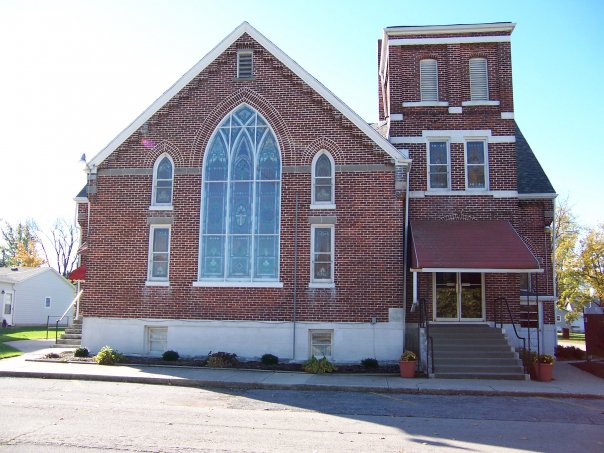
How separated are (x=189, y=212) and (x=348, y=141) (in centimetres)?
531

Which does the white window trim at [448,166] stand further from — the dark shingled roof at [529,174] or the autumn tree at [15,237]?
the autumn tree at [15,237]

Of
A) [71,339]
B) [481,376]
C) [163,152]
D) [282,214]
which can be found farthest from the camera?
[71,339]

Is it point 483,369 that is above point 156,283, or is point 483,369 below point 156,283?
below

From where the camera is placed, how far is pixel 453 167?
18.5 metres

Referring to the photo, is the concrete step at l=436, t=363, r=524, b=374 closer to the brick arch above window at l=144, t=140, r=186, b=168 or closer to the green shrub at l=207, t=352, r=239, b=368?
the green shrub at l=207, t=352, r=239, b=368

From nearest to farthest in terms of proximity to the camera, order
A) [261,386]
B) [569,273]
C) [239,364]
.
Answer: [261,386] < [239,364] < [569,273]

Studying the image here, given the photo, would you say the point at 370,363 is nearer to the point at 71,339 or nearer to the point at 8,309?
the point at 71,339

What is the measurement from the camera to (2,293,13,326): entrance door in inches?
1652

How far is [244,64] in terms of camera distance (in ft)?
59.7

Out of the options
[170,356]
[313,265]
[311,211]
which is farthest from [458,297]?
[170,356]

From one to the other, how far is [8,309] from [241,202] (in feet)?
106

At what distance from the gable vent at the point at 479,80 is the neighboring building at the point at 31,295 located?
32.1 metres

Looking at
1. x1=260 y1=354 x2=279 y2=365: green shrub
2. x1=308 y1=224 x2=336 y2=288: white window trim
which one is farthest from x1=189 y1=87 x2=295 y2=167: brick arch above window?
x1=260 y1=354 x2=279 y2=365: green shrub

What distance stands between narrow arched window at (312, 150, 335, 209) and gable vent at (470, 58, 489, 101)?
5.56 m
